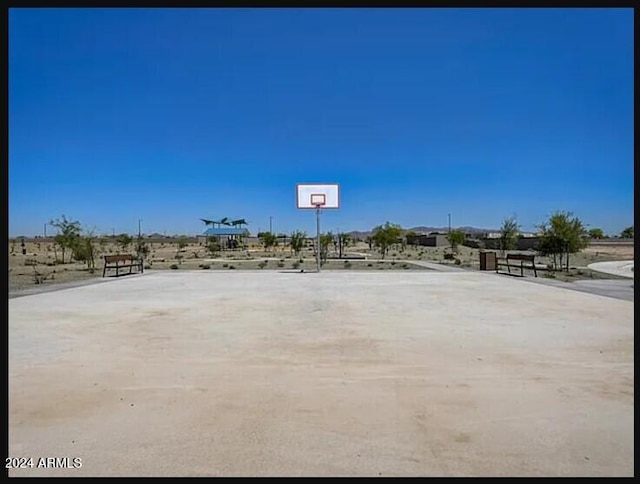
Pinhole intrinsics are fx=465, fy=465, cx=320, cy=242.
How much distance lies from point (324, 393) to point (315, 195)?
20.6 meters

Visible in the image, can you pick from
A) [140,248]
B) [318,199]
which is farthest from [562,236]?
[140,248]

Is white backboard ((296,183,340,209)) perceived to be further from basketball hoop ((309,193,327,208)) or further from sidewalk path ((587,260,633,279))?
sidewalk path ((587,260,633,279))

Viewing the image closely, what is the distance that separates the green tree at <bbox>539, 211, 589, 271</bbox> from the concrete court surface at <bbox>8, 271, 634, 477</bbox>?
14139 millimetres

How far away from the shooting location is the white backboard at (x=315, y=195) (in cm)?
2467

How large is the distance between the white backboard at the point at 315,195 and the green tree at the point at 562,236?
10441 mm

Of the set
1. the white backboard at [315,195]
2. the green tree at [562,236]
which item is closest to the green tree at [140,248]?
the white backboard at [315,195]

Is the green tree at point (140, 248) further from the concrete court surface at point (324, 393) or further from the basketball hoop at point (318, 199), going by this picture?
the concrete court surface at point (324, 393)

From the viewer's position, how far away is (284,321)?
27.5 feet

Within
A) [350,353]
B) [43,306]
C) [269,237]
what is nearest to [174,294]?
[43,306]

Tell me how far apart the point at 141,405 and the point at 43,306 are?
7310mm

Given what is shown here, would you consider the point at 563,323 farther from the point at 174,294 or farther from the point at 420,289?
the point at 174,294

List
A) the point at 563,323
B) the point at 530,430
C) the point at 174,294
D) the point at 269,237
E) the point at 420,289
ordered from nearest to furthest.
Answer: the point at 530,430 < the point at 563,323 < the point at 174,294 < the point at 420,289 < the point at 269,237

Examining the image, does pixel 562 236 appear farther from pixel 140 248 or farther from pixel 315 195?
pixel 140 248

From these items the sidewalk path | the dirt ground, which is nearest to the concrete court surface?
the dirt ground
